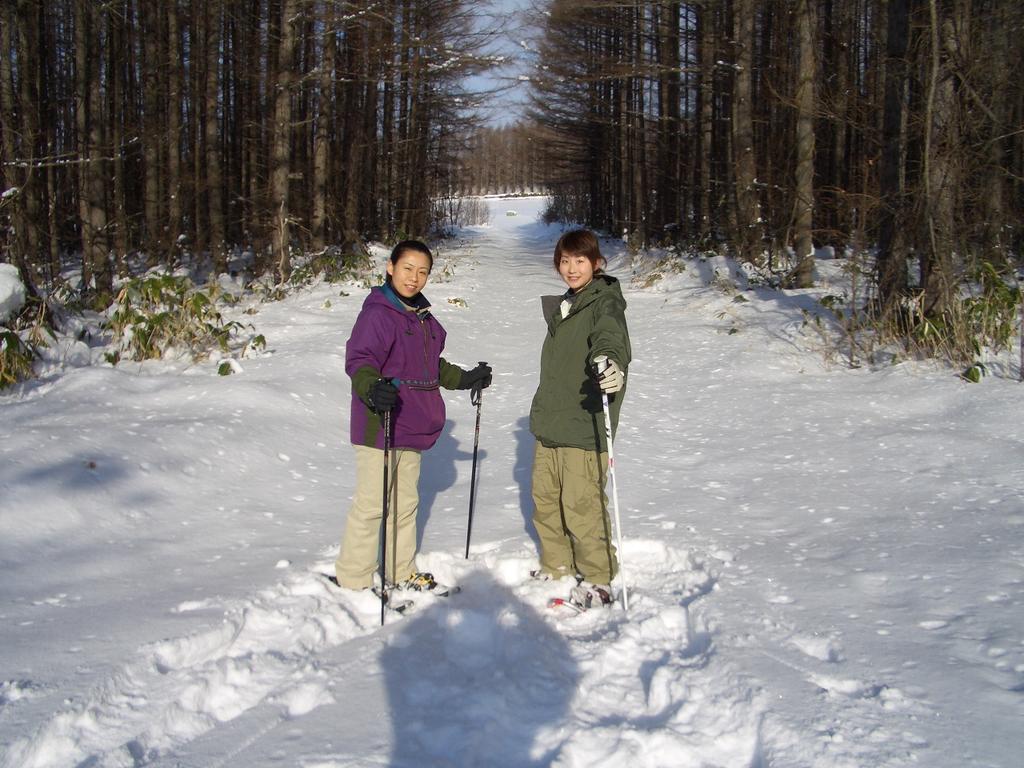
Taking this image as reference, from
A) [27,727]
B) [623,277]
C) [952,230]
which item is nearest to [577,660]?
[27,727]

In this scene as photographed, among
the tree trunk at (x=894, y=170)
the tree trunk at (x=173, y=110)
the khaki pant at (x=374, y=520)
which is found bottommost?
the khaki pant at (x=374, y=520)

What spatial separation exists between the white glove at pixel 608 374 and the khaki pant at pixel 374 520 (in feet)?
3.58

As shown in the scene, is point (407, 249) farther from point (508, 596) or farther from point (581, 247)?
point (508, 596)

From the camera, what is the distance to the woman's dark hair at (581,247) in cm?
350

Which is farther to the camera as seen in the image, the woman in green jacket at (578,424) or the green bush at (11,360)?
the green bush at (11,360)

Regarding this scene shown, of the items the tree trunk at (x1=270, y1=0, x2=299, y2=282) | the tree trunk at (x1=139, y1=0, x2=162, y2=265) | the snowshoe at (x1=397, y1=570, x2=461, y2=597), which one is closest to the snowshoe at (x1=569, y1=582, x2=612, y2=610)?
the snowshoe at (x1=397, y1=570, x2=461, y2=597)

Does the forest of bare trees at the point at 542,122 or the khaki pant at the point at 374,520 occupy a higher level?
the forest of bare trees at the point at 542,122

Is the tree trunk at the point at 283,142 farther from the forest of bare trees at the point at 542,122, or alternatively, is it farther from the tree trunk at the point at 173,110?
the tree trunk at the point at 173,110

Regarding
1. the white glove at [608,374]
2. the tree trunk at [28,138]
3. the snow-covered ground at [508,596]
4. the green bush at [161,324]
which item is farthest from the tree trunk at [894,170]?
the tree trunk at [28,138]

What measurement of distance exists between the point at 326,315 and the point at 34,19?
10623mm

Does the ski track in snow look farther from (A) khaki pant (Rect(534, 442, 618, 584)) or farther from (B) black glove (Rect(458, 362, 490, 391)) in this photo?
(B) black glove (Rect(458, 362, 490, 391))

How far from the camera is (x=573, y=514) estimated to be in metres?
3.56

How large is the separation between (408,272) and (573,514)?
1423 mm

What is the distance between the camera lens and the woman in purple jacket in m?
3.45
